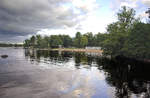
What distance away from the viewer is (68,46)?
562 feet

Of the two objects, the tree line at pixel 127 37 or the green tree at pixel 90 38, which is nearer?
the tree line at pixel 127 37

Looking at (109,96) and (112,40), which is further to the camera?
(112,40)

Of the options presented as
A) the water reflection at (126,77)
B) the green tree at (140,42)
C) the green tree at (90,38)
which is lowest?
the water reflection at (126,77)

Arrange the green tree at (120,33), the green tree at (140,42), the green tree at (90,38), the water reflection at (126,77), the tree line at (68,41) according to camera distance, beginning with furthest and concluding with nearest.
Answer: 1. the green tree at (90,38)
2. the tree line at (68,41)
3. the green tree at (120,33)
4. the green tree at (140,42)
5. the water reflection at (126,77)

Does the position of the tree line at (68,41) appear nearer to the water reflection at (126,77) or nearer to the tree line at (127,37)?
the tree line at (127,37)

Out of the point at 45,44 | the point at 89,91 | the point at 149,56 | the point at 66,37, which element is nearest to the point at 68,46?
the point at 66,37

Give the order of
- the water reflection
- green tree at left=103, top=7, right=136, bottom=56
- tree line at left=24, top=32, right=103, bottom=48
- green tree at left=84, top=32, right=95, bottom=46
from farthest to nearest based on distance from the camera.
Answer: green tree at left=84, top=32, right=95, bottom=46
tree line at left=24, top=32, right=103, bottom=48
green tree at left=103, top=7, right=136, bottom=56
the water reflection

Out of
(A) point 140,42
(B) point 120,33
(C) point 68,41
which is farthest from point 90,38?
(A) point 140,42

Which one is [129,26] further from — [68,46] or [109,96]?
[68,46]

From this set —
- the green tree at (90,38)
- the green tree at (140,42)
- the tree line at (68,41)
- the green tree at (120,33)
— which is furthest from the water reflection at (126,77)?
the green tree at (90,38)

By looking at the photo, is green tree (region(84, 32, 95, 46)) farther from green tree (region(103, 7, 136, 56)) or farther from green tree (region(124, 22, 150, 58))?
green tree (region(124, 22, 150, 58))

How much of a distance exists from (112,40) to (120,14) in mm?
13698

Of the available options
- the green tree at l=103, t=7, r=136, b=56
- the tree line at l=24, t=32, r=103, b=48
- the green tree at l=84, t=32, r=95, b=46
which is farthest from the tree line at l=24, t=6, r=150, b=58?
the green tree at l=84, t=32, r=95, b=46

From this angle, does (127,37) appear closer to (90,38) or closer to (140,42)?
(140,42)
